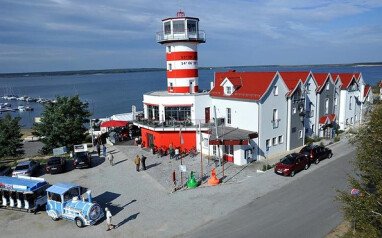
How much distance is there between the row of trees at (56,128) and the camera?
37.8 m

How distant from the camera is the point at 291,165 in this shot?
25.5m

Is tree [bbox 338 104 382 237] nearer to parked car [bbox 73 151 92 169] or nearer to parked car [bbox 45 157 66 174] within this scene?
parked car [bbox 73 151 92 169]

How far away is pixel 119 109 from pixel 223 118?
80.3 m

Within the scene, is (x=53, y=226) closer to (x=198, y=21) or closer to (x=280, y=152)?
(x=280, y=152)

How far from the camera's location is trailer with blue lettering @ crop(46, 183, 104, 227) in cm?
1866

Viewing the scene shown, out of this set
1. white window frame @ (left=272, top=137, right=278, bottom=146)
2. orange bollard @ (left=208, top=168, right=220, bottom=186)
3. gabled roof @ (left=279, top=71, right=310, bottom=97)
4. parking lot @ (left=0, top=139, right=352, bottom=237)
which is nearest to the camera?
parking lot @ (left=0, top=139, right=352, bottom=237)

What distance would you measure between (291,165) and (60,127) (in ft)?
83.1

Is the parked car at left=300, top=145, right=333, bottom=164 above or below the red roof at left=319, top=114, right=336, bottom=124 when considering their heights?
below

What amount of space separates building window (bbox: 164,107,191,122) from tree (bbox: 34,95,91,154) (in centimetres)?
1124

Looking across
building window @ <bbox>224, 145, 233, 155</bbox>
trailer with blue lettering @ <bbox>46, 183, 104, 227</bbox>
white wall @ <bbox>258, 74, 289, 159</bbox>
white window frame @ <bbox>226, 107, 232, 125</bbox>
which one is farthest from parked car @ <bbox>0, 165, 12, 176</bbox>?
white wall @ <bbox>258, 74, 289, 159</bbox>

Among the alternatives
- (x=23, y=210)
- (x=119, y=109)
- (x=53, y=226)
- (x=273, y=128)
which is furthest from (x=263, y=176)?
(x=119, y=109)

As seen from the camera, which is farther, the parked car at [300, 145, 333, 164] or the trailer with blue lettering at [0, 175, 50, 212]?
the parked car at [300, 145, 333, 164]

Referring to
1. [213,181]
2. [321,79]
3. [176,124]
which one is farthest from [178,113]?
[321,79]

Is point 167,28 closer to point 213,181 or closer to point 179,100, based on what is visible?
point 179,100
